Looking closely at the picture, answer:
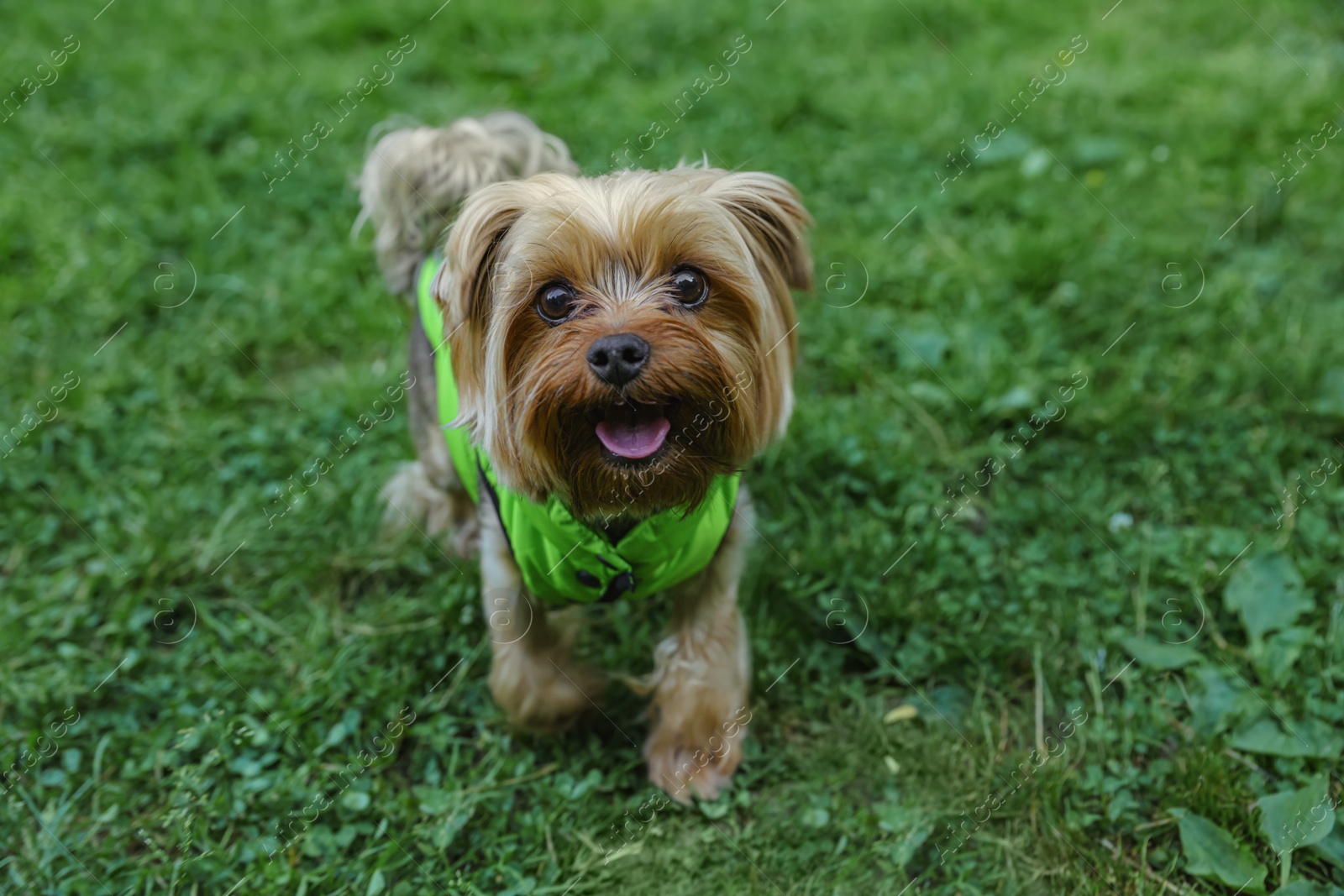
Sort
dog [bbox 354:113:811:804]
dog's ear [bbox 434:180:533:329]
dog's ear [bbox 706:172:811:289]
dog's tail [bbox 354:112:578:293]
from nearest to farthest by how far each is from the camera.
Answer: dog [bbox 354:113:811:804], dog's ear [bbox 434:180:533:329], dog's ear [bbox 706:172:811:289], dog's tail [bbox 354:112:578:293]

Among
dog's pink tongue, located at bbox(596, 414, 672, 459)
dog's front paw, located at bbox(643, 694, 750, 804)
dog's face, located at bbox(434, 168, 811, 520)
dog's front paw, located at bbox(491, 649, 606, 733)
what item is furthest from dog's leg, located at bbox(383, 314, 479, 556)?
dog's pink tongue, located at bbox(596, 414, 672, 459)

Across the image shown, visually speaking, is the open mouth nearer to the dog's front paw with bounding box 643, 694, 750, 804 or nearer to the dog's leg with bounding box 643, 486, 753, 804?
the dog's leg with bounding box 643, 486, 753, 804

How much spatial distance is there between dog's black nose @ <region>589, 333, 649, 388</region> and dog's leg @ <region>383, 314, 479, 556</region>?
Result: 157 centimetres

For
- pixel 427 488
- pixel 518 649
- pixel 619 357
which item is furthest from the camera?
pixel 427 488

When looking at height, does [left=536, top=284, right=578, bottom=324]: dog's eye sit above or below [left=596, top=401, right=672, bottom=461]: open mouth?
above

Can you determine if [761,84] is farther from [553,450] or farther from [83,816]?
[83,816]

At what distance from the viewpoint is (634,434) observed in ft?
9.52

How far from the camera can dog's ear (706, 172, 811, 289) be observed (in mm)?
3061

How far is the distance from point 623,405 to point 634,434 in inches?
4.4

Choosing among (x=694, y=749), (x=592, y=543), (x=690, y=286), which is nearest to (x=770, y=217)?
(x=690, y=286)

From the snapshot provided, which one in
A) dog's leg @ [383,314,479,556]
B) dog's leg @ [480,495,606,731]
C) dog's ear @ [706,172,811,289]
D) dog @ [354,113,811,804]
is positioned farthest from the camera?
dog's leg @ [383,314,479,556]

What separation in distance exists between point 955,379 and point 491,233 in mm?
2696

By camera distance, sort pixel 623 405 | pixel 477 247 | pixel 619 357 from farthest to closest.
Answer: pixel 477 247, pixel 623 405, pixel 619 357

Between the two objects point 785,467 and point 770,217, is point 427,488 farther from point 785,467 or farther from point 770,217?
point 770,217
